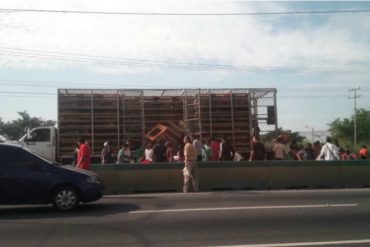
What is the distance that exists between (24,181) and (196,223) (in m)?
4.12

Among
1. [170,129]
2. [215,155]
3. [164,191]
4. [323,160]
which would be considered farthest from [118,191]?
[323,160]

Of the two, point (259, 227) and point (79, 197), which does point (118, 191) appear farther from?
point (259, 227)

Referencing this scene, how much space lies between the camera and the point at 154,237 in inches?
331

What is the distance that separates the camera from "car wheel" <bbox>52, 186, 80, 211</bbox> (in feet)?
37.0

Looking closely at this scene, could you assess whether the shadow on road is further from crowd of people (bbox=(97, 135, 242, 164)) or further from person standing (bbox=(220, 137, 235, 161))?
person standing (bbox=(220, 137, 235, 161))

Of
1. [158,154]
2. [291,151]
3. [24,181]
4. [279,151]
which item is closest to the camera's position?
[24,181]

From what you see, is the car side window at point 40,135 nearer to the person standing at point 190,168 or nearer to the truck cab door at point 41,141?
the truck cab door at point 41,141

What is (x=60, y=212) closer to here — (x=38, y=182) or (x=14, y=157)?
(x=38, y=182)

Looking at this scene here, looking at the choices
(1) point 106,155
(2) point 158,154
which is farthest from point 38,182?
(1) point 106,155

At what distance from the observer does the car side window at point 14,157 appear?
11297 mm

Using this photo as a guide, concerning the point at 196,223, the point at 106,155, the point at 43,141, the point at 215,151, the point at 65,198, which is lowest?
the point at 196,223

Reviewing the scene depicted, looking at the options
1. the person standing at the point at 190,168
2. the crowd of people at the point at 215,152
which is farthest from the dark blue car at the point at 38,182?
the crowd of people at the point at 215,152

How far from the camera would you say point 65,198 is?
37.0 ft

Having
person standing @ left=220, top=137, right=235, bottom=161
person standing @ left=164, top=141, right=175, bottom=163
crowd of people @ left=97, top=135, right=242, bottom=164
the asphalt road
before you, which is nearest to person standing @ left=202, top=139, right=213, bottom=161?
crowd of people @ left=97, top=135, right=242, bottom=164
